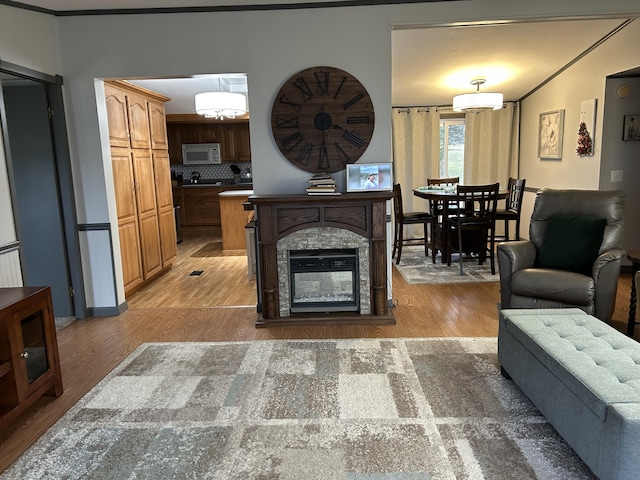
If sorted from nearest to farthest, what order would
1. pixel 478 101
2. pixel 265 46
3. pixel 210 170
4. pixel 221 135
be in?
pixel 265 46
pixel 478 101
pixel 221 135
pixel 210 170

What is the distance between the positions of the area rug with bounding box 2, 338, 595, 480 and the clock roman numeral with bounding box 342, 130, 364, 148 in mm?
1664

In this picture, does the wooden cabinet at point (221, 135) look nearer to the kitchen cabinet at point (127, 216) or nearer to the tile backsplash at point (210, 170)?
the tile backsplash at point (210, 170)

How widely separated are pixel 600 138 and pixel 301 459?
181 inches

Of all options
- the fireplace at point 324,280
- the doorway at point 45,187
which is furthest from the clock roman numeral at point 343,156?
the doorway at point 45,187

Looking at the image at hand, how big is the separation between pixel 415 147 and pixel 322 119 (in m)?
3.53

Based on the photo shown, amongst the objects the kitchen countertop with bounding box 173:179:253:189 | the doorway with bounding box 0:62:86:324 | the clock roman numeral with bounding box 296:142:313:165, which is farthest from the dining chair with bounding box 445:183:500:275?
the kitchen countertop with bounding box 173:179:253:189

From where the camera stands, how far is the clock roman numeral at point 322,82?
3.69 m

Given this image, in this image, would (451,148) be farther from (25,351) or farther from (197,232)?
(25,351)

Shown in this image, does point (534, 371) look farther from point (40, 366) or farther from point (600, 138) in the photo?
point (600, 138)

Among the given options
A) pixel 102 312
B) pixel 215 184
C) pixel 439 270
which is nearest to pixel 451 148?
pixel 439 270

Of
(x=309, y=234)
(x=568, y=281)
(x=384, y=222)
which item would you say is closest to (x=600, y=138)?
(x=568, y=281)

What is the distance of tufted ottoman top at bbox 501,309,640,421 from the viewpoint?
176 centimetres

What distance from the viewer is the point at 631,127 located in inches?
187

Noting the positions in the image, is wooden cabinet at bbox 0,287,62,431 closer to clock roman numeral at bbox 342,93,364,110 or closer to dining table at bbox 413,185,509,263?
clock roman numeral at bbox 342,93,364,110
